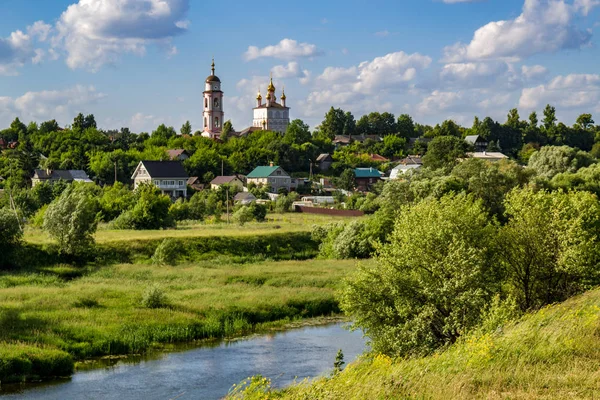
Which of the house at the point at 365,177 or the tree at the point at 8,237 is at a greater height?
the house at the point at 365,177

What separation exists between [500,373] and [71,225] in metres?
31.1

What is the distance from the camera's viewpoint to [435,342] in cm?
1931

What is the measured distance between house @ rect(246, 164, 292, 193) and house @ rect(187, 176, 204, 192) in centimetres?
566

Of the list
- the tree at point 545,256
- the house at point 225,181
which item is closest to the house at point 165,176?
the house at point 225,181

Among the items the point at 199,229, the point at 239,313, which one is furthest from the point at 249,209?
the point at 239,313

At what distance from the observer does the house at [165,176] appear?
82812mm

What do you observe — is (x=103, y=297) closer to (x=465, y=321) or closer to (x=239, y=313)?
(x=239, y=313)

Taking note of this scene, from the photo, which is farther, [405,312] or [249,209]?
[249,209]

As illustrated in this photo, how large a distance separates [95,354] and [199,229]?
28172mm

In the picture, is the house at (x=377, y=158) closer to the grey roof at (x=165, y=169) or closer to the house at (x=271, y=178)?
the house at (x=271, y=178)

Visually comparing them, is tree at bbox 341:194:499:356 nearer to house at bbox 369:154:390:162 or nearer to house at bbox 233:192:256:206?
house at bbox 233:192:256:206

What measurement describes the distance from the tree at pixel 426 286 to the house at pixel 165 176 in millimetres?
63195

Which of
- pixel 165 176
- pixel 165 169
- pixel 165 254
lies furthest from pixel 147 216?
pixel 165 169

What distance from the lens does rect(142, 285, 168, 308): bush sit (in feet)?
97.1
